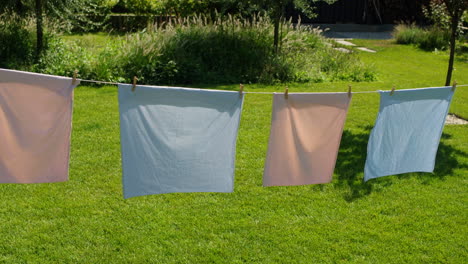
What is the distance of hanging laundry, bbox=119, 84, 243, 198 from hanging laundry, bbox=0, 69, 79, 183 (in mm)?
451

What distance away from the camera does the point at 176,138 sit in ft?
13.1

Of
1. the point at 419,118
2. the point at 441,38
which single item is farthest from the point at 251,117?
the point at 441,38

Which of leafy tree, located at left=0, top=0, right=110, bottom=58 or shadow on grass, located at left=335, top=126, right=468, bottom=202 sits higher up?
leafy tree, located at left=0, top=0, right=110, bottom=58

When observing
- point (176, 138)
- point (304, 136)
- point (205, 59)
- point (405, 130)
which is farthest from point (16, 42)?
point (405, 130)

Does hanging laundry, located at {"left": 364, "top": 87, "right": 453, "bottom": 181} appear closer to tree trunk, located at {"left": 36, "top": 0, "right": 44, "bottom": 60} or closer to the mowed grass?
the mowed grass

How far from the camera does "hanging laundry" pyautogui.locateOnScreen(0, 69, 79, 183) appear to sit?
3834 mm

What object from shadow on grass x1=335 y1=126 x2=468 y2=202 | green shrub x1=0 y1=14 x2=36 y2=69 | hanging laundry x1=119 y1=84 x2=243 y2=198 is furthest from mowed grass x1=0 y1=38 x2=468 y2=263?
green shrub x1=0 y1=14 x2=36 y2=69

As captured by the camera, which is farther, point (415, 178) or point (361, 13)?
point (361, 13)

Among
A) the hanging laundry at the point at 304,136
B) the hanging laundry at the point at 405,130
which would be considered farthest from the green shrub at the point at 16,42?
the hanging laundry at the point at 405,130

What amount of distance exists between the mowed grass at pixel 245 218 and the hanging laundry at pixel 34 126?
825 mm

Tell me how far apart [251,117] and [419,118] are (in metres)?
3.97

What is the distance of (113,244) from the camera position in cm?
469

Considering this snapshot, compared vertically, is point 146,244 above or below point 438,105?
below

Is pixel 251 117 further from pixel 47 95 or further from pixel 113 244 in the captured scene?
pixel 47 95
